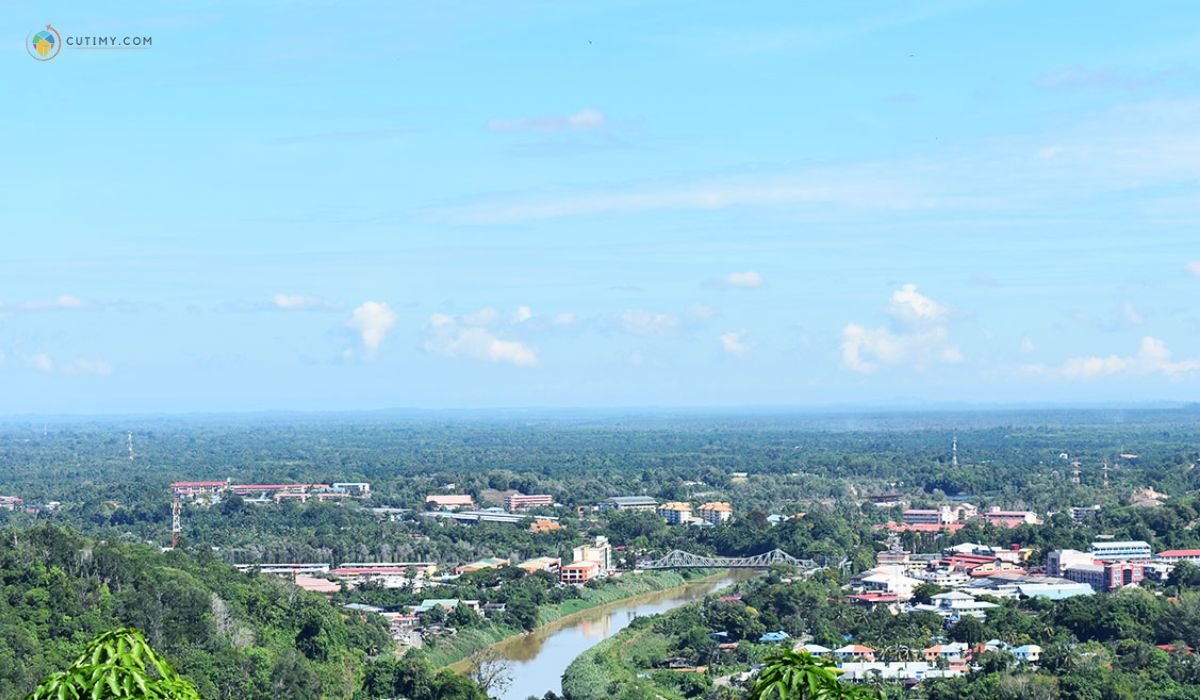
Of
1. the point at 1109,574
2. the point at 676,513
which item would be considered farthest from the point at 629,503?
the point at 1109,574

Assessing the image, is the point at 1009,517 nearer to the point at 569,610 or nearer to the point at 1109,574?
the point at 1109,574

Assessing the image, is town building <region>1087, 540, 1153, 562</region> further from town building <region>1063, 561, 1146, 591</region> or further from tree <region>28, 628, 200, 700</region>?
tree <region>28, 628, 200, 700</region>

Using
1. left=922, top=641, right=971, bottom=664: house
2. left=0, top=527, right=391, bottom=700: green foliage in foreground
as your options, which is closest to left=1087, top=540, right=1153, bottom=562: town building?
left=922, top=641, right=971, bottom=664: house

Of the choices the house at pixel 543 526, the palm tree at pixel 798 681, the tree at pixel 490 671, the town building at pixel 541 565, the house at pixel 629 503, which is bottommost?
the tree at pixel 490 671

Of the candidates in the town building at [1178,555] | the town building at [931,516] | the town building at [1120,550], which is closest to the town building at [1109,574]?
the town building at [1178,555]

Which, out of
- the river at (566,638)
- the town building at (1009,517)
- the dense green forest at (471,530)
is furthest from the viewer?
the town building at (1009,517)

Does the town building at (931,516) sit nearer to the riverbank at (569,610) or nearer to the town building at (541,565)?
the riverbank at (569,610)
